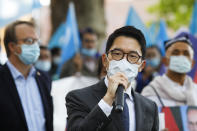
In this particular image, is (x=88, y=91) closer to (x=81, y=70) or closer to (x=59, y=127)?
(x=59, y=127)

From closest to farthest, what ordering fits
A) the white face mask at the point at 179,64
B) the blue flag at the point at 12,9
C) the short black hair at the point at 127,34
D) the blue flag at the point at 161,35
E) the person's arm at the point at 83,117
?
the person's arm at the point at 83,117 < the short black hair at the point at 127,34 < the white face mask at the point at 179,64 < the blue flag at the point at 12,9 < the blue flag at the point at 161,35

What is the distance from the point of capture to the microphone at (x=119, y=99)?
2.86 metres

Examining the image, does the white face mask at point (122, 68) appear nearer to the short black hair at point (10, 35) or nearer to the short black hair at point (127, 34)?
the short black hair at point (127, 34)

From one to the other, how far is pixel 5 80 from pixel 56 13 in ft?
25.3

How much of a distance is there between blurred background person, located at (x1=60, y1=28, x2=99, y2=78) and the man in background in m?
2.62

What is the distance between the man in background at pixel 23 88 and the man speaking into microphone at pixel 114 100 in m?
1.28

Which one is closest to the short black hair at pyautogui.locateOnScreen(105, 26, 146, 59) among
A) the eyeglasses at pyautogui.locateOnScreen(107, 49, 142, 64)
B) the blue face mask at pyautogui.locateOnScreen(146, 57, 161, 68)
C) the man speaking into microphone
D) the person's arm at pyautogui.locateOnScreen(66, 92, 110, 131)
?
the man speaking into microphone

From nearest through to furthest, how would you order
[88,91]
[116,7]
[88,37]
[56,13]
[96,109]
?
[96,109] < [88,91] < [88,37] < [56,13] < [116,7]

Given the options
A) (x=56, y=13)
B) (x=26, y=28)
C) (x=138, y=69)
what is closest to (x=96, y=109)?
(x=138, y=69)

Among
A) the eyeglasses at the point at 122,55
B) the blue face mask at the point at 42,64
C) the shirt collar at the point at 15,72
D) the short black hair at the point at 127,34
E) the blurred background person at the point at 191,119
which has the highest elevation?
the short black hair at the point at 127,34

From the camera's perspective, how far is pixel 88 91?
11.4 ft

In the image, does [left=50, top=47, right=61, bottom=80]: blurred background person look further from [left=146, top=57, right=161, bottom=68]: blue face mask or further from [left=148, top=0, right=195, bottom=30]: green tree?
[left=148, top=0, right=195, bottom=30]: green tree

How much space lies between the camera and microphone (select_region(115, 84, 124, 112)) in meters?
2.86

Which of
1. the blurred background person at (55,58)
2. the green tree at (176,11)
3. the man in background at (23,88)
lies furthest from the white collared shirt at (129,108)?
the green tree at (176,11)
